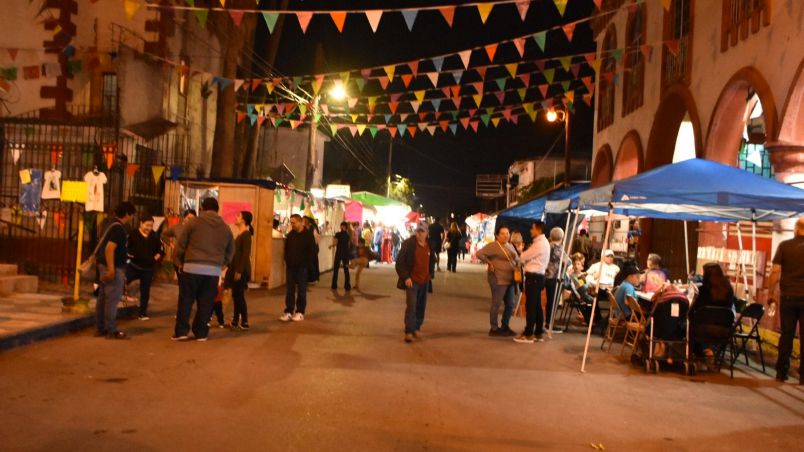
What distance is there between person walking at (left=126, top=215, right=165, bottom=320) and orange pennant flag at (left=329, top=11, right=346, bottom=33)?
14.2 ft

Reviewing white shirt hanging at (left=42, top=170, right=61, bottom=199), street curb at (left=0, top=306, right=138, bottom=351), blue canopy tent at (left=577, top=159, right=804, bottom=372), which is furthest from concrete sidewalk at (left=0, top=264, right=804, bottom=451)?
white shirt hanging at (left=42, top=170, right=61, bottom=199)

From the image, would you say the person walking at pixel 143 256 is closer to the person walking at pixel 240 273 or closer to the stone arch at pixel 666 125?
the person walking at pixel 240 273

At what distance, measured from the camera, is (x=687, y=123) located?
57.3ft

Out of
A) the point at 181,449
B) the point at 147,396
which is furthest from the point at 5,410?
the point at 181,449

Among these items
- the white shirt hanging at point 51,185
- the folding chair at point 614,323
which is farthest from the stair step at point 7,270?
the folding chair at point 614,323

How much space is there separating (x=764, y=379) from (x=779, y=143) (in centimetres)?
403

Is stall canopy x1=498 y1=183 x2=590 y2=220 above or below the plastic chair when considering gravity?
above

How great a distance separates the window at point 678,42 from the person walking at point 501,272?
23.1 feet

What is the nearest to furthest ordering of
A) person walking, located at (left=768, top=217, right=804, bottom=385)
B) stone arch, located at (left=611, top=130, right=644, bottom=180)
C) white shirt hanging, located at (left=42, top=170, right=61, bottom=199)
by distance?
1. person walking, located at (left=768, top=217, right=804, bottom=385)
2. white shirt hanging, located at (left=42, top=170, right=61, bottom=199)
3. stone arch, located at (left=611, top=130, right=644, bottom=180)

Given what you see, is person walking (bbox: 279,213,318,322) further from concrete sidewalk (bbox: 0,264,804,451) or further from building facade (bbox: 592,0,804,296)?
building facade (bbox: 592,0,804,296)

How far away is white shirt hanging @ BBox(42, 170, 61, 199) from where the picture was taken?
14.0 m

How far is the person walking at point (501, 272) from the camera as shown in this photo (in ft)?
36.7

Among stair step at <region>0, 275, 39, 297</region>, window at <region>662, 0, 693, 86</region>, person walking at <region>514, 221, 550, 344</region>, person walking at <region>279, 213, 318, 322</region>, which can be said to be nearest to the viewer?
person walking at <region>514, 221, 550, 344</region>

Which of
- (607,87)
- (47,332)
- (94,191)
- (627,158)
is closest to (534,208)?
(627,158)
